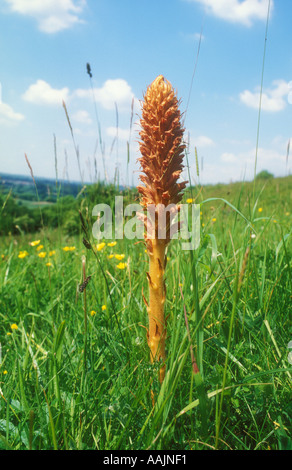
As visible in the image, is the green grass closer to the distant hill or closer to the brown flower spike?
the brown flower spike

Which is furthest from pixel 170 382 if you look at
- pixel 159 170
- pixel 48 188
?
pixel 48 188

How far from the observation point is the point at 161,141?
1.45 metres

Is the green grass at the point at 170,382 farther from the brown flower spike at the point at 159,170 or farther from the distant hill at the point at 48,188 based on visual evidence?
the distant hill at the point at 48,188

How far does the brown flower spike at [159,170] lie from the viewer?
57.5 inches

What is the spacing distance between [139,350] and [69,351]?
41cm

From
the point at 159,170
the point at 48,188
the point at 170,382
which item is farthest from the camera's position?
the point at 48,188

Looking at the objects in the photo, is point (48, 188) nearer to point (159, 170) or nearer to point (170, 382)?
point (159, 170)

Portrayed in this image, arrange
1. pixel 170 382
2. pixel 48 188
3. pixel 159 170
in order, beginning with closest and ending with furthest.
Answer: pixel 170 382, pixel 159 170, pixel 48 188

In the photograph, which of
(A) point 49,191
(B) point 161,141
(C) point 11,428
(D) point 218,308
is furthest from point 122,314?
(A) point 49,191

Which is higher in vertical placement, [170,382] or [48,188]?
[48,188]

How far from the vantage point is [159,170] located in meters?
1.49

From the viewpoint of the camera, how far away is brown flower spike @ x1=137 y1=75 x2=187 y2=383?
1460mm

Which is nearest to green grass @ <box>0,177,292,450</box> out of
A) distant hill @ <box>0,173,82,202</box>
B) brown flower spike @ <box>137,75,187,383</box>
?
brown flower spike @ <box>137,75,187,383</box>
